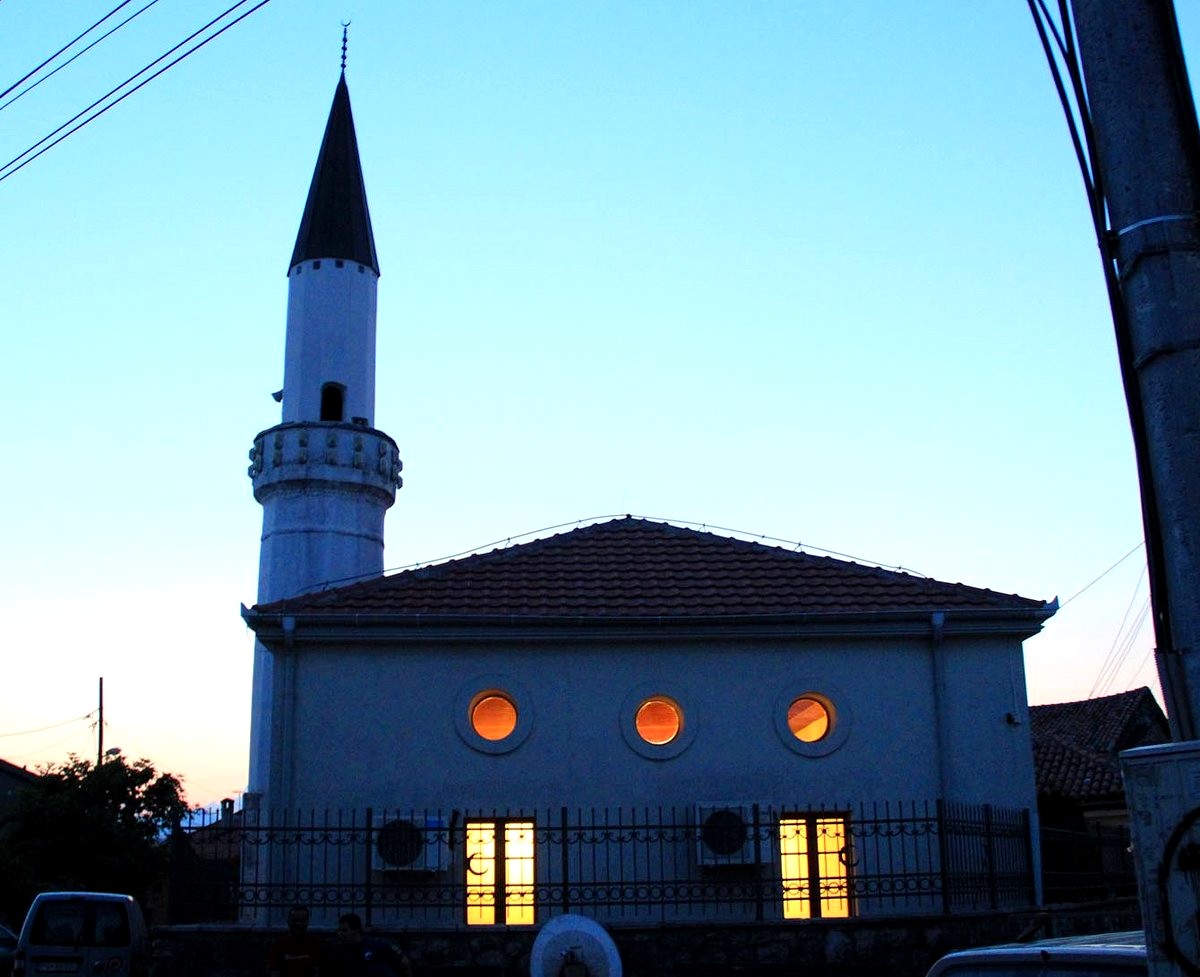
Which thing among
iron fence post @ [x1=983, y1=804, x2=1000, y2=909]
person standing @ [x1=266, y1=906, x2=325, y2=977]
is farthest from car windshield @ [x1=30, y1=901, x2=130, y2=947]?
iron fence post @ [x1=983, y1=804, x2=1000, y2=909]

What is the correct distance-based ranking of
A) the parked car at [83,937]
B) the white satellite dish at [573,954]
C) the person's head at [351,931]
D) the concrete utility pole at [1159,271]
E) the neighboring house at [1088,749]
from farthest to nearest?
the neighboring house at [1088,749] → the parked car at [83,937] → the person's head at [351,931] → the white satellite dish at [573,954] → the concrete utility pole at [1159,271]

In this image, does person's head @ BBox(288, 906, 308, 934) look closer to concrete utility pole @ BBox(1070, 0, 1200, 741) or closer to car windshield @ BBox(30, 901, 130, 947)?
car windshield @ BBox(30, 901, 130, 947)

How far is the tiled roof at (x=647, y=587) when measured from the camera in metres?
15.7

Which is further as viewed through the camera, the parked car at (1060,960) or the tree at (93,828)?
the tree at (93,828)

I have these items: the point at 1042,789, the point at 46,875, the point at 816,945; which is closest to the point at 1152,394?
the point at 816,945

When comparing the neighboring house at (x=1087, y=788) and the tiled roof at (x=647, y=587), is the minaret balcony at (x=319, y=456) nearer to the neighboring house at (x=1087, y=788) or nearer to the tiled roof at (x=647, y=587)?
the tiled roof at (x=647, y=587)

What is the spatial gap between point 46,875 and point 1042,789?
22.4m

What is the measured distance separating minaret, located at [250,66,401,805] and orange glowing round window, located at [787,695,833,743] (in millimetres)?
10093

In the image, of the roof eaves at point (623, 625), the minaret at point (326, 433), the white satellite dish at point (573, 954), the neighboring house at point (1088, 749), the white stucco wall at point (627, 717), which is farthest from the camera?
the neighboring house at point (1088, 749)

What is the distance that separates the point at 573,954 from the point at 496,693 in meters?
6.17

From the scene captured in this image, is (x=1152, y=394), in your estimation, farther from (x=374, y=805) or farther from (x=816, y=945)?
(x=374, y=805)

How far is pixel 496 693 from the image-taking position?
15633mm

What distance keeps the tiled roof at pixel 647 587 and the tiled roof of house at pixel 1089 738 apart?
42.1 ft

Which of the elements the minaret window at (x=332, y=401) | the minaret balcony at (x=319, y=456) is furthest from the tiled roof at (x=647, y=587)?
the minaret window at (x=332, y=401)
